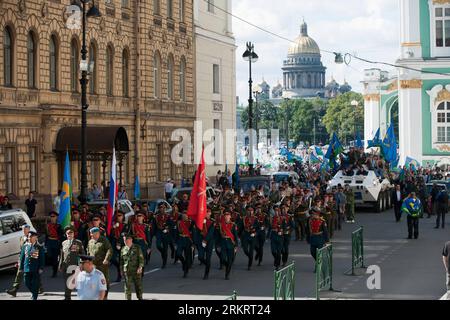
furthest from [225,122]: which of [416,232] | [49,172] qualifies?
[416,232]

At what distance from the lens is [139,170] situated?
48375 millimetres

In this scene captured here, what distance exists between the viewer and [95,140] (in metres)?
40.0

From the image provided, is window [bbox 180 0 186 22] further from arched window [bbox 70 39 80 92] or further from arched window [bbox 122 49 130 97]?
arched window [bbox 70 39 80 92]

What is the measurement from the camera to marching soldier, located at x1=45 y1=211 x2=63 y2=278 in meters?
25.0

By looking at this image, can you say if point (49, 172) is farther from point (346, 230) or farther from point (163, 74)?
point (163, 74)

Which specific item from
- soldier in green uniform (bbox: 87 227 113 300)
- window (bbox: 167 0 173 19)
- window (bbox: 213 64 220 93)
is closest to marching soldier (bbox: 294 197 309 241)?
soldier in green uniform (bbox: 87 227 113 300)

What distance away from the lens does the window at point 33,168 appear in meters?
38.1

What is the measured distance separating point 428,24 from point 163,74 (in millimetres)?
25032

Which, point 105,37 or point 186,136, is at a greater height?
point 105,37

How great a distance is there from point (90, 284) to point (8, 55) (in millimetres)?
23565

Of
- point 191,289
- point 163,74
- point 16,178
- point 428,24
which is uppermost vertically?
point 428,24

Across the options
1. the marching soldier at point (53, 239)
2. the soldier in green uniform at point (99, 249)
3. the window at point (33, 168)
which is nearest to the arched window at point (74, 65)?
the window at point (33, 168)

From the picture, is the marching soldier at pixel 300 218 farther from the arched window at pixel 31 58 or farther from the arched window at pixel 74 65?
the arched window at pixel 74 65

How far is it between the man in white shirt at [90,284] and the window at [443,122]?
59.2 m
